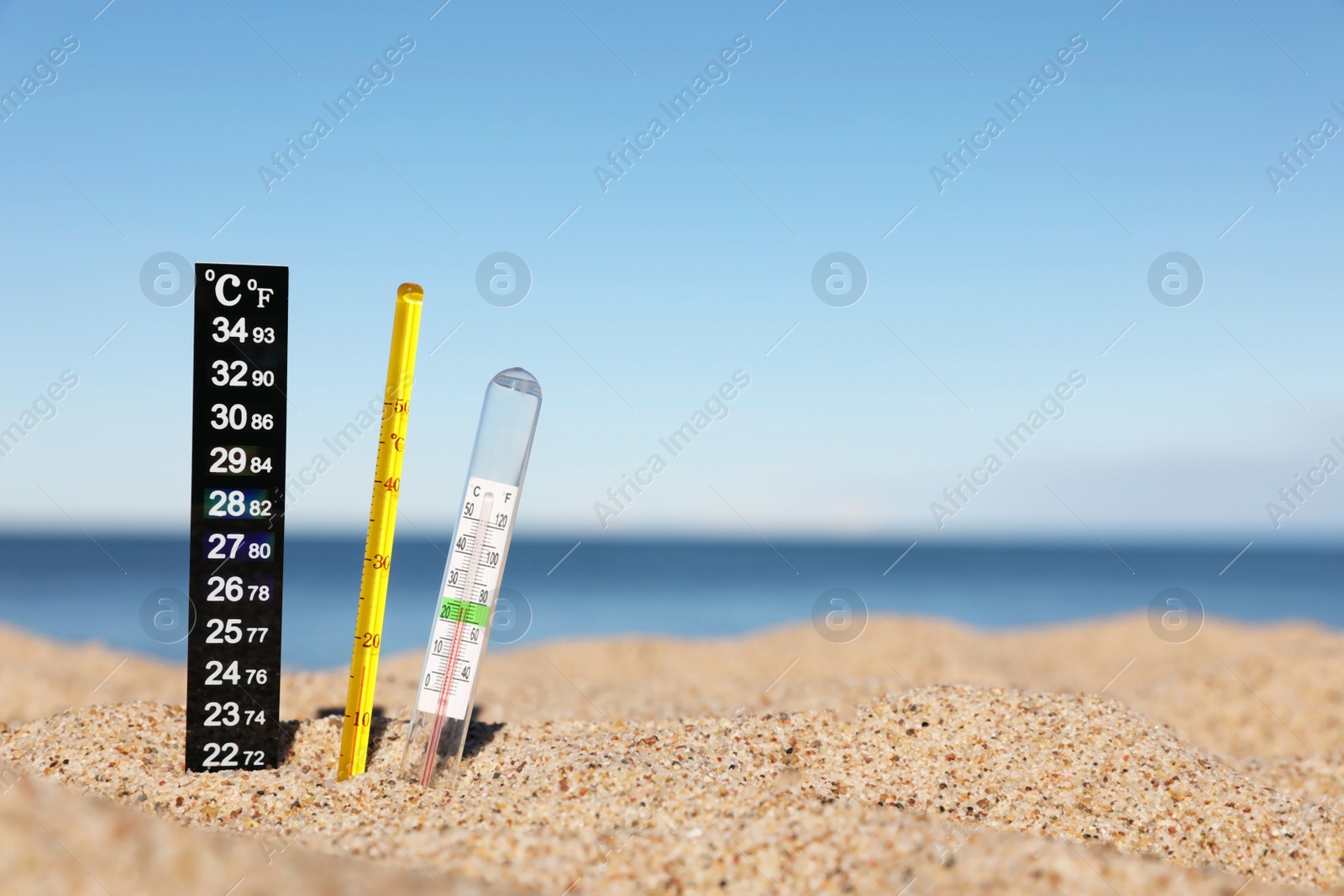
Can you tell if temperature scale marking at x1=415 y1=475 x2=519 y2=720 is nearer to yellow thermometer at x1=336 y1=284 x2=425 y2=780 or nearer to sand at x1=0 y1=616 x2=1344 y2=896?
yellow thermometer at x1=336 y1=284 x2=425 y2=780

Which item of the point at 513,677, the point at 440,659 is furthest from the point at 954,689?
the point at 513,677

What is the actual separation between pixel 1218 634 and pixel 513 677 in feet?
39.6

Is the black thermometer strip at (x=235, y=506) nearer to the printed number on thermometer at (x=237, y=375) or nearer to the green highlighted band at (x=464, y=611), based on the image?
the printed number on thermometer at (x=237, y=375)

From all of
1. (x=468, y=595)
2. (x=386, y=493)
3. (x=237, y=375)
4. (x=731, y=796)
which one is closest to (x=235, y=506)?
(x=237, y=375)

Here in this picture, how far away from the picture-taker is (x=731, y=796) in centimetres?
404

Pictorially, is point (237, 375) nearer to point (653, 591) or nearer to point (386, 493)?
point (386, 493)

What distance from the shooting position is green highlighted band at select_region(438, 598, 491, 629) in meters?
4.73

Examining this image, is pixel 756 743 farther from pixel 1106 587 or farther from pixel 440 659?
pixel 1106 587

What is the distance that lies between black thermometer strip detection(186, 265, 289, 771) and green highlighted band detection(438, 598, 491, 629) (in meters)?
0.90

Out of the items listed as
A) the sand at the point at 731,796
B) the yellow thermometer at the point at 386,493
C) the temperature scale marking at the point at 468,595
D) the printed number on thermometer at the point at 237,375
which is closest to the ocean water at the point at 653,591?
the temperature scale marking at the point at 468,595

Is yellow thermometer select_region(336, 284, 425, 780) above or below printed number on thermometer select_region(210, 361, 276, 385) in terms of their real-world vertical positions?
below

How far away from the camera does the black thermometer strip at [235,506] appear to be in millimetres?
4688

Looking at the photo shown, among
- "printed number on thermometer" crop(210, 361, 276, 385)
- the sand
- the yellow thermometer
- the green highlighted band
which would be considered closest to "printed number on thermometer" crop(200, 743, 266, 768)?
the sand

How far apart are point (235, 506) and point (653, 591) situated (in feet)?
123
